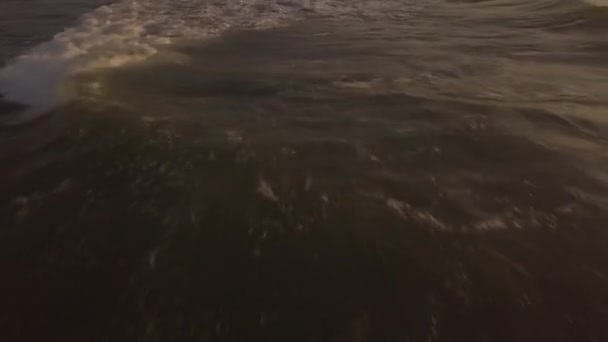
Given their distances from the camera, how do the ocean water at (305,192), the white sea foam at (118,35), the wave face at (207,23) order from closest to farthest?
the ocean water at (305,192)
the white sea foam at (118,35)
the wave face at (207,23)

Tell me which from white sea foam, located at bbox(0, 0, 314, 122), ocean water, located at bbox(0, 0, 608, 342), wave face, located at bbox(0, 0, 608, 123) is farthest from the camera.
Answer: wave face, located at bbox(0, 0, 608, 123)

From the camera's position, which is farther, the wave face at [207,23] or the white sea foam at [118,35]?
the wave face at [207,23]

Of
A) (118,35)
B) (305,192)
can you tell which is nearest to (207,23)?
(118,35)

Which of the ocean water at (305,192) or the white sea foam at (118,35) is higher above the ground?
the ocean water at (305,192)

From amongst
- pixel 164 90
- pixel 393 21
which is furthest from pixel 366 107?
pixel 393 21

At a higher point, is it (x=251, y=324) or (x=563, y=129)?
(x=563, y=129)

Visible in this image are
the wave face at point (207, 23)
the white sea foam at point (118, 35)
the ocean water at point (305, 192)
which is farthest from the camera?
the wave face at point (207, 23)

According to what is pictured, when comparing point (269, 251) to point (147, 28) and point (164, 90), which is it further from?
point (147, 28)

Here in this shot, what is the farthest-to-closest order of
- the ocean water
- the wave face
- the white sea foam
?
the wave face
the white sea foam
the ocean water
